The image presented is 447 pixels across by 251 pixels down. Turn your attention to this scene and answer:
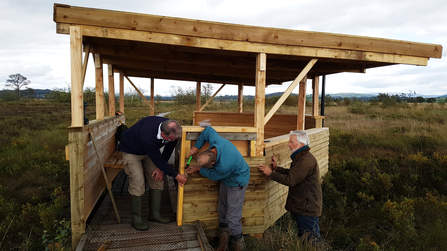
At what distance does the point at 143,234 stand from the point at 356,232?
A: 4.07 metres

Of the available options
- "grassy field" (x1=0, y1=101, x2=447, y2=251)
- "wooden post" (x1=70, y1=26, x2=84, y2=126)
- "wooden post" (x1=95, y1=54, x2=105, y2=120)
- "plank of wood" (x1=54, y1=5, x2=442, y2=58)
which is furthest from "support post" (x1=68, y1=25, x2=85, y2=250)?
"wooden post" (x1=95, y1=54, x2=105, y2=120)

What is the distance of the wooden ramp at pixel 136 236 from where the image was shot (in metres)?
3.27

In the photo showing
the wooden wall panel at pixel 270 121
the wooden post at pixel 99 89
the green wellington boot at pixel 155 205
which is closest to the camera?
the green wellington boot at pixel 155 205

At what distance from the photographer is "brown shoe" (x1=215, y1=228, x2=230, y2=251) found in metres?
3.73

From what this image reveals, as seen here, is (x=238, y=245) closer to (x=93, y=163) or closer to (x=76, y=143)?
(x=93, y=163)

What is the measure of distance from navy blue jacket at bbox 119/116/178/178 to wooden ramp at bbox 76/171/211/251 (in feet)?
2.69

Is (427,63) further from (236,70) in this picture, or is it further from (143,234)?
(143,234)

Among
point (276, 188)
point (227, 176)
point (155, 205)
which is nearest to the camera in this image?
point (227, 176)

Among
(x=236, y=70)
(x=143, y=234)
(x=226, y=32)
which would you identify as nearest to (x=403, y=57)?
(x=226, y=32)

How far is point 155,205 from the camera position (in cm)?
395

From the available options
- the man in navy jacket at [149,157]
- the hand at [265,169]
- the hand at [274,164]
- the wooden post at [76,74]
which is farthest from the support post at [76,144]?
the hand at [274,164]

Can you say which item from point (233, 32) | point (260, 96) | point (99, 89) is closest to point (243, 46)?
point (233, 32)

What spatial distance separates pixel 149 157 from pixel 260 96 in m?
1.98

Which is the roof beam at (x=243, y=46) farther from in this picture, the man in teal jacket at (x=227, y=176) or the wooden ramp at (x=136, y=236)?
the wooden ramp at (x=136, y=236)
